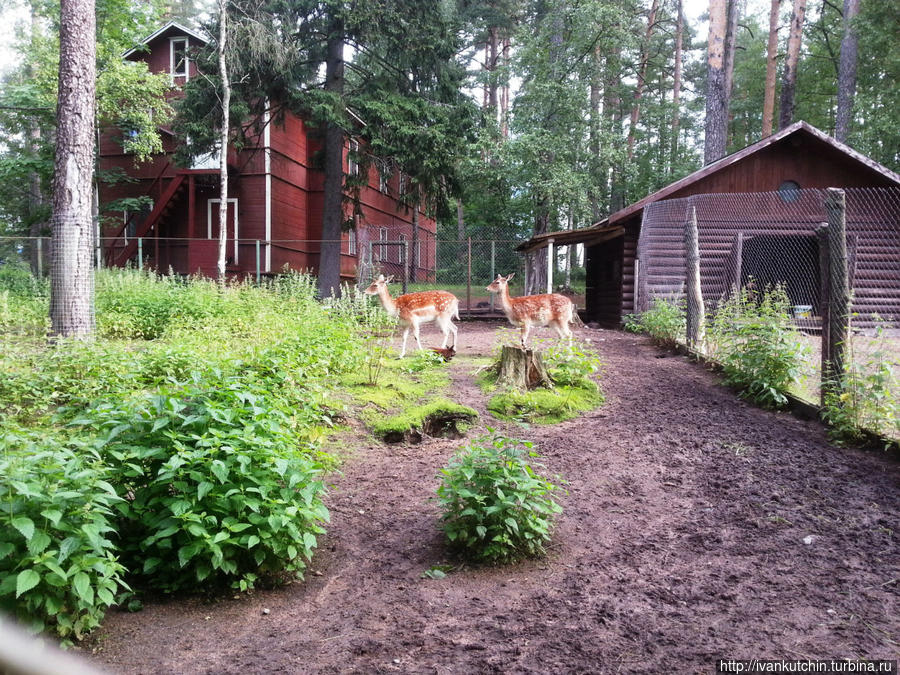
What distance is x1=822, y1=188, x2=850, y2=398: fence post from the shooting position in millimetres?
5906

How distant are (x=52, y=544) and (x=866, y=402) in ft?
19.7

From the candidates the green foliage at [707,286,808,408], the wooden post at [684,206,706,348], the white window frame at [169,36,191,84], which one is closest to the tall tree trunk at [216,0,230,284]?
the white window frame at [169,36,191,84]

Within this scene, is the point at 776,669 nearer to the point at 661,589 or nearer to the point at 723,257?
the point at 661,589

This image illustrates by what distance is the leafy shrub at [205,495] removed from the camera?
10.1 feet

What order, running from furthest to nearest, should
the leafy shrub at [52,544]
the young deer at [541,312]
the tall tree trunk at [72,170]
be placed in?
the young deer at [541,312] < the tall tree trunk at [72,170] < the leafy shrub at [52,544]

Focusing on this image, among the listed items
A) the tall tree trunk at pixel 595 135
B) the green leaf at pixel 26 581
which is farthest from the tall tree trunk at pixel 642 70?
the green leaf at pixel 26 581

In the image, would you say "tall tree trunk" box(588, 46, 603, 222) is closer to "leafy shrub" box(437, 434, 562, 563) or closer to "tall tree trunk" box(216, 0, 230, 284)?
"tall tree trunk" box(216, 0, 230, 284)

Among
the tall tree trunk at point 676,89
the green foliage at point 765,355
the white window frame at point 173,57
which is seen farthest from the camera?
the tall tree trunk at point 676,89

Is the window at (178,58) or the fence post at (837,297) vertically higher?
the window at (178,58)

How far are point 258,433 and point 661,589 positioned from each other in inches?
94.7

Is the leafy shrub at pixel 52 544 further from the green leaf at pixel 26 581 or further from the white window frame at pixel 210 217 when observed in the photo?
the white window frame at pixel 210 217

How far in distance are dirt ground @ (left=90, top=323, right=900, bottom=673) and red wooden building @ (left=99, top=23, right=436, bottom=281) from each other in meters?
16.0

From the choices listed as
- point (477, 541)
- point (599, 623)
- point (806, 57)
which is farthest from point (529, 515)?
point (806, 57)

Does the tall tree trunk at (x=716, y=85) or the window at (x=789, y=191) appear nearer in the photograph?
the window at (x=789, y=191)
